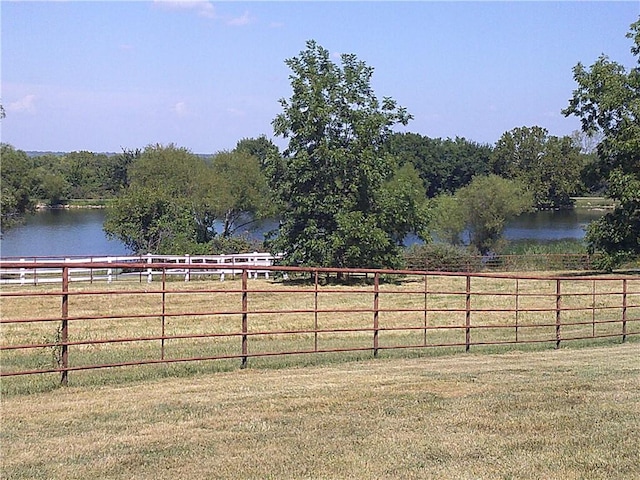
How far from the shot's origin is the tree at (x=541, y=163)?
101 m

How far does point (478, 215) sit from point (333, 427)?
52971 millimetres

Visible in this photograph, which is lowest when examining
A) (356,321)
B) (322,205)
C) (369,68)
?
(356,321)

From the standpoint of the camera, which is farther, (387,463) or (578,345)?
(578,345)

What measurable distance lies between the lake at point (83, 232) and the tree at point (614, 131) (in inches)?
252

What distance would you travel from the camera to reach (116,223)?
47125mm

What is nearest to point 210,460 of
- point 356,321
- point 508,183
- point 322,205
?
point 356,321

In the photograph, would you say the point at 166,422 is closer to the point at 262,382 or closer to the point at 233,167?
the point at 262,382

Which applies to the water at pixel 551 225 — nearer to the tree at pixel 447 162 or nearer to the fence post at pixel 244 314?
the tree at pixel 447 162

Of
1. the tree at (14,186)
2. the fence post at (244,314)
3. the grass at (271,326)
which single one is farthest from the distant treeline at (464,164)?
the fence post at (244,314)

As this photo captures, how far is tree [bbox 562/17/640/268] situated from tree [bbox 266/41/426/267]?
9.24 meters

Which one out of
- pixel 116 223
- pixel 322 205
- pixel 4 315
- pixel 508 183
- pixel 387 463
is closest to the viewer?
pixel 387 463

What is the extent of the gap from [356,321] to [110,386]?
1320cm

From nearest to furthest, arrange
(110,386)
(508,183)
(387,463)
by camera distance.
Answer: (387,463) < (110,386) < (508,183)

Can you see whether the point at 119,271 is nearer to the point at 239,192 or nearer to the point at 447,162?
the point at 239,192
